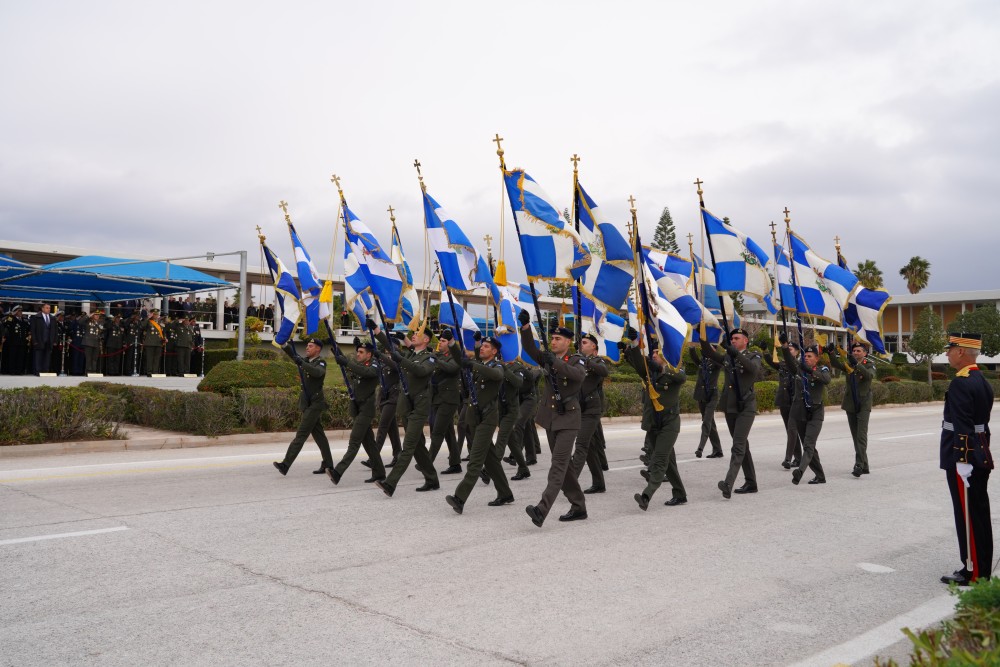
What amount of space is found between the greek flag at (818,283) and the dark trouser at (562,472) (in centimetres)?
650

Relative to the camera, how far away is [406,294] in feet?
40.0

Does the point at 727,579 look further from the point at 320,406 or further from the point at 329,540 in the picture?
the point at 320,406

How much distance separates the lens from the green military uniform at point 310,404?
10.1 meters

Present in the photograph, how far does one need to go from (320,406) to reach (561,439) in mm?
3830

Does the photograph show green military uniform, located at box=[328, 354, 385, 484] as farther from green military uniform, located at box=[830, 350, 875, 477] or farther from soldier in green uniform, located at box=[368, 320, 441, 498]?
green military uniform, located at box=[830, 350, 875, 477]

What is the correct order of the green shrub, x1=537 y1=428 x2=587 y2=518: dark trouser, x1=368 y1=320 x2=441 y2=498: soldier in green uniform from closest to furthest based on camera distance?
x1=537 y1=428 x2=587 y2=518: dark trouser, x1=368 y1=320 x2=441 y2=498: soldier in green uniform, the green shrub

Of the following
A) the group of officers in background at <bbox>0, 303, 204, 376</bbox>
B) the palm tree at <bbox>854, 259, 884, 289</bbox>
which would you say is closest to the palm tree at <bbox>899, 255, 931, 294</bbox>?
the palm tree at <bbox>854, 259, 884, 289</bbox>

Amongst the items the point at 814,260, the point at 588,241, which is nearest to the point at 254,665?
the point at 588,241

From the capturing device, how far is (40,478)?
32.3 feet

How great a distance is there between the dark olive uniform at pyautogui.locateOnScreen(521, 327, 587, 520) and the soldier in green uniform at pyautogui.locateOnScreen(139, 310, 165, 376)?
17.8 metres

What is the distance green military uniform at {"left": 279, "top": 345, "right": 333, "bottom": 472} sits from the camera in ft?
33.2

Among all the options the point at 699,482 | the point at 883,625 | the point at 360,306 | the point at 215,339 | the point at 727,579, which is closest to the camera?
the point at 883,625

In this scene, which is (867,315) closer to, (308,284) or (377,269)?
(377,269)

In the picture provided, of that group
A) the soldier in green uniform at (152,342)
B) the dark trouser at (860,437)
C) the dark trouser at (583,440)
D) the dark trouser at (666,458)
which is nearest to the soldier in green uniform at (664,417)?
the dark trouser at (666,458)
